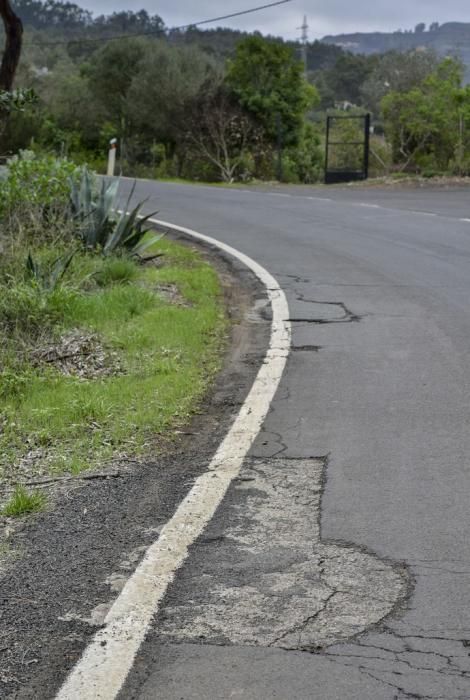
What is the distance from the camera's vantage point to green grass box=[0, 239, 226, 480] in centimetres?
602

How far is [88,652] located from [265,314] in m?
6.65

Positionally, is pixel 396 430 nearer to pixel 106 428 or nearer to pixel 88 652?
pixel 106 428

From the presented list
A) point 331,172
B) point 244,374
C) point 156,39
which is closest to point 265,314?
point 244,374

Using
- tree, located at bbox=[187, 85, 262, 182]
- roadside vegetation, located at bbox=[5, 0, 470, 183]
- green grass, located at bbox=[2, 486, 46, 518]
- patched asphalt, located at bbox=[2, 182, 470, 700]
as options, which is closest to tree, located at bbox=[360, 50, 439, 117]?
roadside vegetation, located at bbox=[5, 0, 470, 183]

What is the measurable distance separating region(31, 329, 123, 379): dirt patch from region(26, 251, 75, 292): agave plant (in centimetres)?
118

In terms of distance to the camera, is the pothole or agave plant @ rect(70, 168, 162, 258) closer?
the pothole

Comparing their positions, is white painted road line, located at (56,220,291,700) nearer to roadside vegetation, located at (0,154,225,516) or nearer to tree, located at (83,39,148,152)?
roadside vegetation, located at (0,154,225,516)

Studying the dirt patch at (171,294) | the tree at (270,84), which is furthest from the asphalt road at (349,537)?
the tree at (270,84)

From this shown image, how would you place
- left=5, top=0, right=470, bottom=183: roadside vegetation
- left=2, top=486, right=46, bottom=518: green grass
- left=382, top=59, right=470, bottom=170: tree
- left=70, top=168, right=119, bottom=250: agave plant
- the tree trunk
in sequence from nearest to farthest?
left=2, top=486, right=46, bottom=518: green grass → left=70, top=168, right=119, bottom=250: agave plant → the tree trunk → left=382, top=59, right=470, bottom=170: tree → left=5, top=0, right=470, bottom=183: roadside vegetation

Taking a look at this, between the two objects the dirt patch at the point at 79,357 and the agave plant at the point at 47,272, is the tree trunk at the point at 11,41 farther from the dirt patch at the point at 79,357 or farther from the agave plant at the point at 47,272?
the dirt patch at the point at 79,357

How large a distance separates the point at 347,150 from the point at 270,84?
15.0ft

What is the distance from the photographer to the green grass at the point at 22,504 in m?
4.89

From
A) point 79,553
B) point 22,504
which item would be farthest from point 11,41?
point 79,553

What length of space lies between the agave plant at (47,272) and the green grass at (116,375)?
0.51 feet
